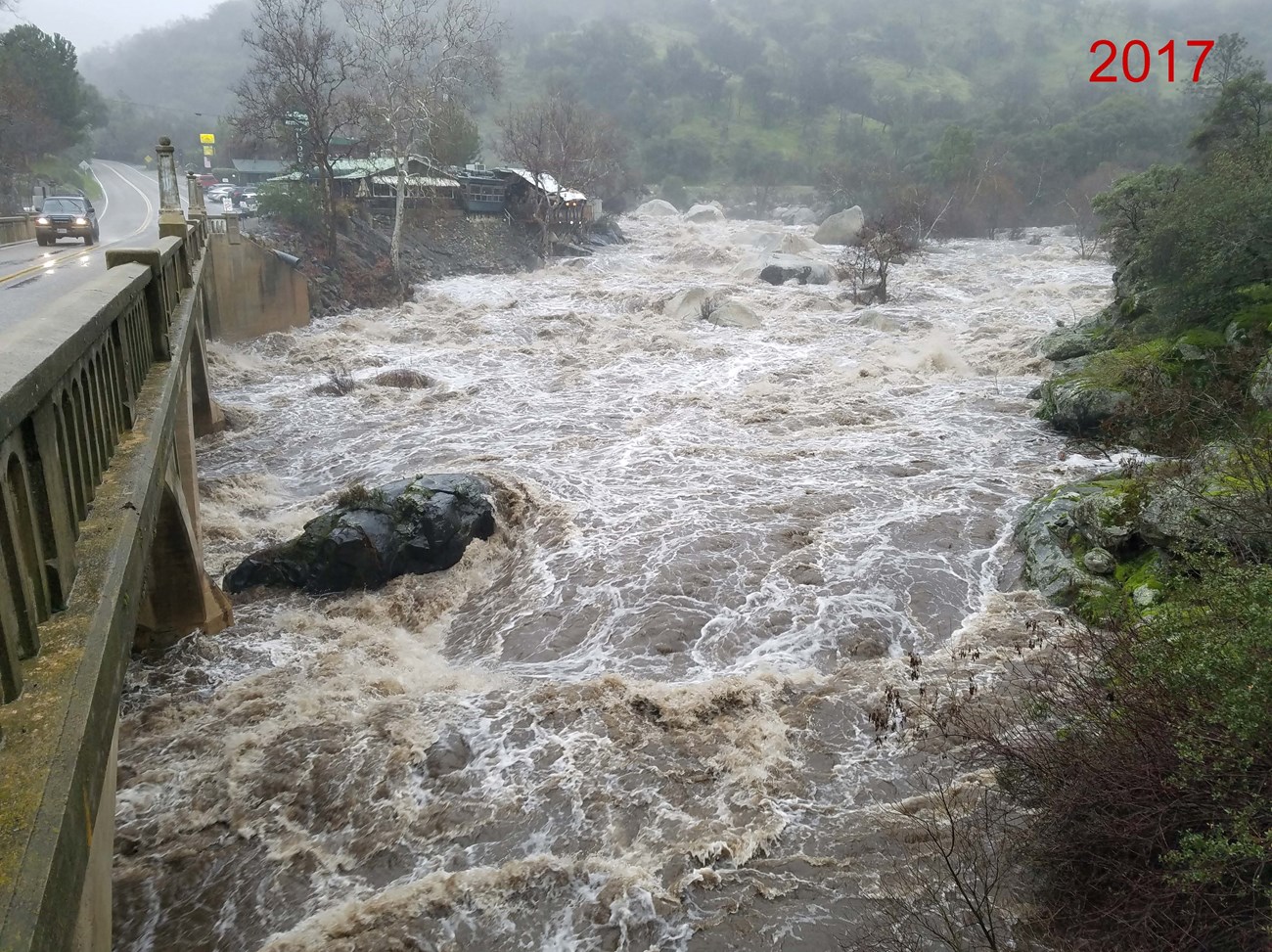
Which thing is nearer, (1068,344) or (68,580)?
(68,580)

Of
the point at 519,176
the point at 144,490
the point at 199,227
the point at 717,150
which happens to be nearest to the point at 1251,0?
the point at 717,150

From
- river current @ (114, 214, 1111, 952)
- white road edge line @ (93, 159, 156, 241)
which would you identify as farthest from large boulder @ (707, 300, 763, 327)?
white road edge line @ (93, 159, 156, 241)

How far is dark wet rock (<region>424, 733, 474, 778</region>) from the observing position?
810 centimetres

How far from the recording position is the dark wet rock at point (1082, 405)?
1647cm

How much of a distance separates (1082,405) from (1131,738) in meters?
12.6

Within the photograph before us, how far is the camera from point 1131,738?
19.3 ft

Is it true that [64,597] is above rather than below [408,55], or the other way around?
below

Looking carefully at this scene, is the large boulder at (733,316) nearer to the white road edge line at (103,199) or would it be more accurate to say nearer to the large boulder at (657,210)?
the white road edge line at (103,199)

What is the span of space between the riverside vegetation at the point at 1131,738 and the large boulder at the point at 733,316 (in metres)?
16.2

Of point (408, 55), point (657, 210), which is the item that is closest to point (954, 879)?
point (408, 55)

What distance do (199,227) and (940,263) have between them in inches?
1343

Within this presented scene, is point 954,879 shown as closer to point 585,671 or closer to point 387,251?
point 585,671

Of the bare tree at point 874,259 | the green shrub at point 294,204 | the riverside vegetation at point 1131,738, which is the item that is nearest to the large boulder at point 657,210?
the bare tree at point 874,259

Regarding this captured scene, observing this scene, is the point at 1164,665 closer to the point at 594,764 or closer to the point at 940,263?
the point at 594,764
